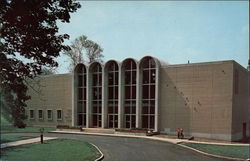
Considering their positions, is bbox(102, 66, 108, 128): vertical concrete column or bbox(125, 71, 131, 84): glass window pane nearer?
bbox(125, 71, 131, 84): glass window pane

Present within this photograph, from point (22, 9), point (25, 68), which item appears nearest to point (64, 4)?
point (22, 9)

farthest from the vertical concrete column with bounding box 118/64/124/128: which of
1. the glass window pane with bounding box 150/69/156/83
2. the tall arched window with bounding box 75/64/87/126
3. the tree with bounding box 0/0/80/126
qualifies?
the tree with bounding box 0/0/80/126

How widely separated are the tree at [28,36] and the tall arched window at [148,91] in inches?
954

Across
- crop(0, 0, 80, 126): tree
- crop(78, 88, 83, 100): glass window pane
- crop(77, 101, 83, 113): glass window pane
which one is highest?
crop(0, 0, 80, 126): tree

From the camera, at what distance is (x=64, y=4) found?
30.7 ft

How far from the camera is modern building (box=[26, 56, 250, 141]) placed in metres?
28.7

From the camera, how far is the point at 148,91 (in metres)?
34.3

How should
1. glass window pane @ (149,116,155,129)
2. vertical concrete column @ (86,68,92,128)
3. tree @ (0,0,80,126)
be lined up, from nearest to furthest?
tree @ (0,0,80,126)
glass window pane @ (149,116,155,129)
vertical concrete column @ (86,68,92,128)

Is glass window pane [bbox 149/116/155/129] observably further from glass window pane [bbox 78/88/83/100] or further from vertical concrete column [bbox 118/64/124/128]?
glass window pane [bbox 78/88/83/100]

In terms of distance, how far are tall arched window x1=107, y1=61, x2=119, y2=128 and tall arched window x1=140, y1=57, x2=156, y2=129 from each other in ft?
16.0

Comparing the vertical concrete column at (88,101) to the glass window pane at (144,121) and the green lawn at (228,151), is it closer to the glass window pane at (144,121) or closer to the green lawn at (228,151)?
the glass window pane at (144,121)

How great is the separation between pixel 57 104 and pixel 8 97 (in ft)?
96.7

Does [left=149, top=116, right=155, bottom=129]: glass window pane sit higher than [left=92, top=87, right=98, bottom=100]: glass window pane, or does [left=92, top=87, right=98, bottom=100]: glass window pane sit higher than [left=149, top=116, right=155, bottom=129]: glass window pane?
[left=92, top=87, right=98, bottom=100]: glass window pane

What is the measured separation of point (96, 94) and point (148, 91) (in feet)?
32.4
